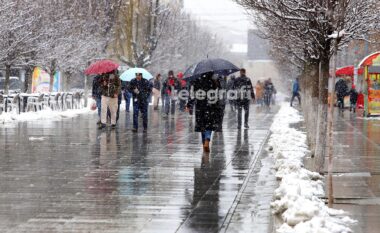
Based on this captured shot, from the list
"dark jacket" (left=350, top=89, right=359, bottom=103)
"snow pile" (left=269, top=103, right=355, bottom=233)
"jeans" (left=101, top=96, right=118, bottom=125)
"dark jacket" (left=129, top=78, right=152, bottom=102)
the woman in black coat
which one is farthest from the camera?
"dark jacket" (left=350, top=89, right=359, bottom=103)

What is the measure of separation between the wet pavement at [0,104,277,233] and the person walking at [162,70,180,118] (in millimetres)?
13723

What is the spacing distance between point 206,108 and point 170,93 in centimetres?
1877

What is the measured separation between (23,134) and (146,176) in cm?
918

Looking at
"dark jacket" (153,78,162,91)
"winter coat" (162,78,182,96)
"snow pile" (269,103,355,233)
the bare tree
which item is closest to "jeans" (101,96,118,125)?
the bare tree

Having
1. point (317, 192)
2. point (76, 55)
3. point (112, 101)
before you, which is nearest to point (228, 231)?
point (317, 192)

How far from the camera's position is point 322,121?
42.8 ft

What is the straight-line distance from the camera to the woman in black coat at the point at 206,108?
638 inches

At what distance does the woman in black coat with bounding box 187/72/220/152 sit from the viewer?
1620 cm

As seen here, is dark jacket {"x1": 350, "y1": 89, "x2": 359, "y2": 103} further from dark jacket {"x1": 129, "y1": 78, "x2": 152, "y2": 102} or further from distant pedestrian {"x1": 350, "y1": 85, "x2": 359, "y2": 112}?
dark jacket {"x1": 129, "y1": 78, "x2": 152, "y2": 102}

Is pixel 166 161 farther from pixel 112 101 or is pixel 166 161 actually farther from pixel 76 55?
pixel 76 55

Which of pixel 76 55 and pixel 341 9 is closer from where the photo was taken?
pixel 341 9

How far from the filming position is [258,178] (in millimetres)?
12406

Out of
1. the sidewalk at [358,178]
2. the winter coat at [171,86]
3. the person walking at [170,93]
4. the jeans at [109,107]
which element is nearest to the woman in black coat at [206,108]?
the sidewalk at [358,178]

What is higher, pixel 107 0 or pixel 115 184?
pixel 107 0
